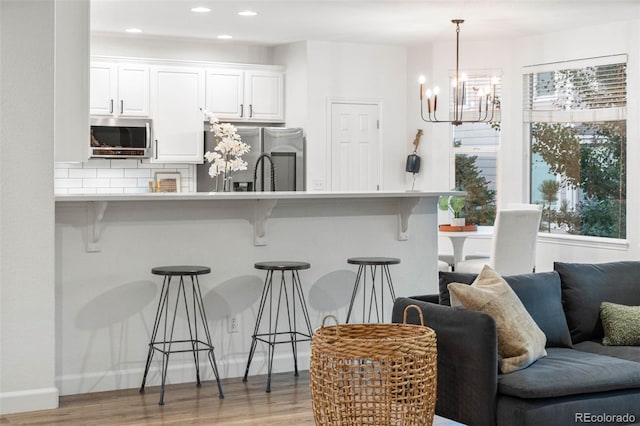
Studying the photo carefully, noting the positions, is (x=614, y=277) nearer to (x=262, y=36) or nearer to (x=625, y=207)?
(x=625, y=207)

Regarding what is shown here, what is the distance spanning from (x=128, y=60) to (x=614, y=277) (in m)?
5.30

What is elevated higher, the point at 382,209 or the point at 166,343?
the point at 382,209

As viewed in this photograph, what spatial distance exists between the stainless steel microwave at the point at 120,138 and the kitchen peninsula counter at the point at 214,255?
10.1ft

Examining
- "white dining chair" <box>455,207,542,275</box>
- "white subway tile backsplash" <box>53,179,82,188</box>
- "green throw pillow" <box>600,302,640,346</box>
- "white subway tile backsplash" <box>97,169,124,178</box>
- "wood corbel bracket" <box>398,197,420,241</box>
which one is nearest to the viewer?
"green throw pillow" <box>600,302,640,346</box>

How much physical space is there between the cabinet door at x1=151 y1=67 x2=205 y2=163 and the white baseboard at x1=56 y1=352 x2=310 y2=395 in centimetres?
343

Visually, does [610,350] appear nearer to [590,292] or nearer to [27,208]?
[590,292]

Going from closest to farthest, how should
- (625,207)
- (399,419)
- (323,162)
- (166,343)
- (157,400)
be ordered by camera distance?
(399,419)
(157,400)
(166,343)
(625,207)
(323,162)

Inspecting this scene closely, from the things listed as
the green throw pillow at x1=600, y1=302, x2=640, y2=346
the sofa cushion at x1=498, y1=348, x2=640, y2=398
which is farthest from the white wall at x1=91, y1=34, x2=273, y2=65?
the sofa cushion at x1=498, y1=348, x2=640, y2=398

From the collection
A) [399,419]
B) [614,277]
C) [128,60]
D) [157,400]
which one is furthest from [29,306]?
[128,60]

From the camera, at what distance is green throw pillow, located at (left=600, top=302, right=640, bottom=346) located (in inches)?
172

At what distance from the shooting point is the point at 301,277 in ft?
18.9

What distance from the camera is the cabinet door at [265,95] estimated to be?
8.88 m

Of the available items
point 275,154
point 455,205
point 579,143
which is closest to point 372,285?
point 455,205

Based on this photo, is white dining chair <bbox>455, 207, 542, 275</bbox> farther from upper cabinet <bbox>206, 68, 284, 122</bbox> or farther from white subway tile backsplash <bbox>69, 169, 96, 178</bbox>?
white subway tile backsplash <bbox>69, 169, 96, 178</bbox>
